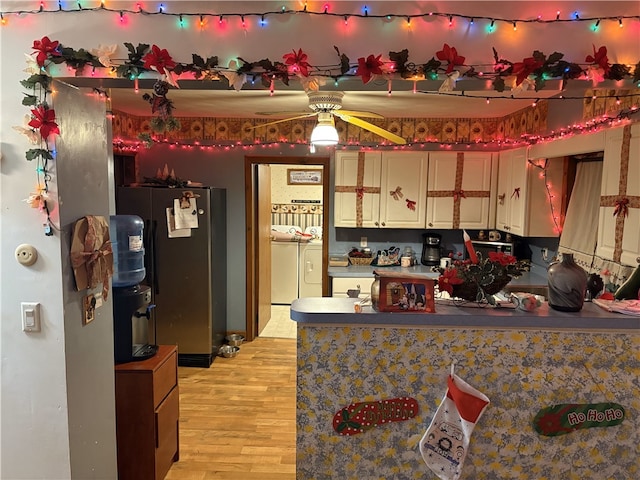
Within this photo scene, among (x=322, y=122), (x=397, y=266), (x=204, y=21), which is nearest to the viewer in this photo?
(x=204, y=21)

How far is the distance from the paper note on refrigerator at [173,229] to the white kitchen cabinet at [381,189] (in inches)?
56.7

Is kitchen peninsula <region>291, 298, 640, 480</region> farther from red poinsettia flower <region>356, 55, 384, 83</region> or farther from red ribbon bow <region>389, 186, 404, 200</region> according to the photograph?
red ribbon bow <region>389, 186, 404, 200</region>

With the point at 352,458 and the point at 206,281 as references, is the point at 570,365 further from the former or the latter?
the point at 206,281

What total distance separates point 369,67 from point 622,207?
178 centimetres

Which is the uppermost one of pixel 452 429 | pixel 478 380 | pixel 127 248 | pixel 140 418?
pixel 127 248

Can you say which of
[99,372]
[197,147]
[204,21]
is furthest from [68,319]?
[197,147]

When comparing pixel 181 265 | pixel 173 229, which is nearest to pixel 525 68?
pixel 173 229

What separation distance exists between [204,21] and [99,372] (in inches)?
65.3

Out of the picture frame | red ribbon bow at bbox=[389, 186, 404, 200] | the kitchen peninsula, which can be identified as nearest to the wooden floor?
the kitchen peninsula

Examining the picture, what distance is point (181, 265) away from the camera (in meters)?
4.29

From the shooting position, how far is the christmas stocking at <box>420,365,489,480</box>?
2.04 metres

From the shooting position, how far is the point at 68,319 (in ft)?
6.53

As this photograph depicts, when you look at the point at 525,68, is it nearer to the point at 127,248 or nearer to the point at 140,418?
the point at 127,248

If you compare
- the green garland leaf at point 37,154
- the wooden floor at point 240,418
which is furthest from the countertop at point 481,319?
the wooden floor at point 240,418
